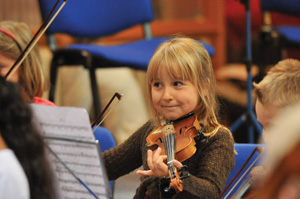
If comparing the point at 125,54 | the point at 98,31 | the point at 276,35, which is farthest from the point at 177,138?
the point at 276,35

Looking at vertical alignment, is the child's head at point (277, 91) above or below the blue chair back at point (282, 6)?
above

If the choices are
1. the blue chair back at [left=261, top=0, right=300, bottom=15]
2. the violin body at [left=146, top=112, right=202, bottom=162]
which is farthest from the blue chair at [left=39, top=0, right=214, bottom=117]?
the violin body at [left=146, top=112, right=202, bottom=162]

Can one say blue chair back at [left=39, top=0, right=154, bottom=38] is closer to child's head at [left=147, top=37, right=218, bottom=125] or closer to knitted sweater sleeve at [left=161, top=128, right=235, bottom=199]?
child's head at [left=147, top=37, right=218, bottom=125]

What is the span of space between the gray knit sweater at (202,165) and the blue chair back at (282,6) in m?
1.76

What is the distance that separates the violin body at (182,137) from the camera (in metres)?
1.38

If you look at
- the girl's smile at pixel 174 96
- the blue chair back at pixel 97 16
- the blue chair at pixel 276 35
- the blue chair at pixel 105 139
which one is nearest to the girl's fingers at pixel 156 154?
the girl's smile at pixel 174 96

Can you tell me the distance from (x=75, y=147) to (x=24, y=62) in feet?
2.71

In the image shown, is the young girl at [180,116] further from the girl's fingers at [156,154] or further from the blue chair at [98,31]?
the blue chair at [98,31]

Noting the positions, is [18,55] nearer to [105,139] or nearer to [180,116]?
[105,139]

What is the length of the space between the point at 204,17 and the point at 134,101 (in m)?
0.98

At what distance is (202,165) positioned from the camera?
143cm

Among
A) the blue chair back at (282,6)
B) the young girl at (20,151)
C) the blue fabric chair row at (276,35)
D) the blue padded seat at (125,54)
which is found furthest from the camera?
the blue chair back at (282,6)

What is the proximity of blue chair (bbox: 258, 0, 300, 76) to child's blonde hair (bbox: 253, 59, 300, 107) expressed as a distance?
1.44 m

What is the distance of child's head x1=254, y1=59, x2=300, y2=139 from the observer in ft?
4.43
